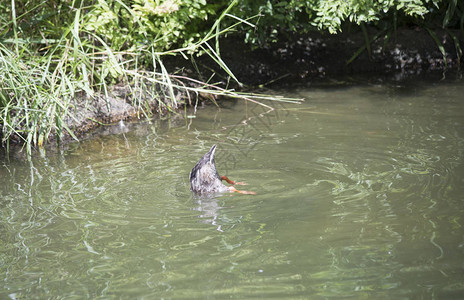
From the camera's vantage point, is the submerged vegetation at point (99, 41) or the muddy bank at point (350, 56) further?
the muddy bank at point (350, 56)

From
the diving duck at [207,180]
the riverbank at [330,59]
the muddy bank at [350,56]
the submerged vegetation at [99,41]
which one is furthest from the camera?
the muddy bank at [350,56]

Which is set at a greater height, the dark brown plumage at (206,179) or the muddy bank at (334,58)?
the muddy bank at (334,58)

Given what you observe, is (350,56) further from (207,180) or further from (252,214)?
(252,214)

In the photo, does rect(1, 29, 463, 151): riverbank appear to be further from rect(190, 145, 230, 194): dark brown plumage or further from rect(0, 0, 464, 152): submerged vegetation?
rect(190, 145, 230, 194): dark brown plumage

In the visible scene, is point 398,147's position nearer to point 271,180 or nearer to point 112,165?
point 271,180

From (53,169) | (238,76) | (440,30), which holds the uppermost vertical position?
(440,30)

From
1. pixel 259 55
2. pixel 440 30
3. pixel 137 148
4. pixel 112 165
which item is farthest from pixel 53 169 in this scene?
pixel 440 30

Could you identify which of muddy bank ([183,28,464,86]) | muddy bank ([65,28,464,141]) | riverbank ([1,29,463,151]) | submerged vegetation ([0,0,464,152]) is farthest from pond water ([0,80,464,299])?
muddy bank ([183,28,464,86])

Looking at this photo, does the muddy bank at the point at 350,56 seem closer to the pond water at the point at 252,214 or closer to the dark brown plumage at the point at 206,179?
the pond water at the point at 252,214

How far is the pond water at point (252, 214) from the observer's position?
12.3 ft

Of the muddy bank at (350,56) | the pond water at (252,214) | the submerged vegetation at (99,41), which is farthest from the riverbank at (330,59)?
the pond water at (252,214)

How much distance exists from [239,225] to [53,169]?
2515 mm

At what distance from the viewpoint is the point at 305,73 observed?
1057 cm

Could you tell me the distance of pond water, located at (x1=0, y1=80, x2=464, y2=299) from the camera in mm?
3746
